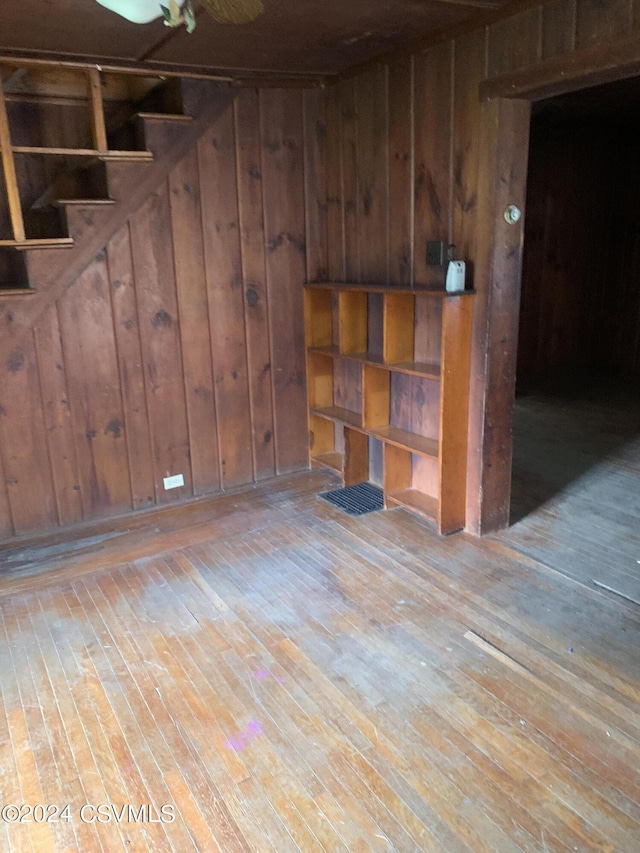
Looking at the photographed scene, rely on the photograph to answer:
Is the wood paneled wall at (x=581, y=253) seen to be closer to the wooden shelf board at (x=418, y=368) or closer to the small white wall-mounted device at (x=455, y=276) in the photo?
the wooden shelf board at (x=418, y=368)

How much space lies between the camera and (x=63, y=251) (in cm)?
315

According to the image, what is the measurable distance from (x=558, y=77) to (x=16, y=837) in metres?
2.95

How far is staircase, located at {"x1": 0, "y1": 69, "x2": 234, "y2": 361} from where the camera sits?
3.10 m

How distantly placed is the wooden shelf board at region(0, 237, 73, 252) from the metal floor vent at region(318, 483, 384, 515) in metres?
1.86

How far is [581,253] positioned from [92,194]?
4.86m

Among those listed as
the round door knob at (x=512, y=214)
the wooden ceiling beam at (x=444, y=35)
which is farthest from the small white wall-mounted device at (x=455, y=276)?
the wooden ceiling beam at (x=444, y=35)

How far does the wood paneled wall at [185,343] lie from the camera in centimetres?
331

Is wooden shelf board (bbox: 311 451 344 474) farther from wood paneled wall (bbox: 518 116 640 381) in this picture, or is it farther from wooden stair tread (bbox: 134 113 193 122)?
wood paneled wall (bbox: 518 116 640 381)

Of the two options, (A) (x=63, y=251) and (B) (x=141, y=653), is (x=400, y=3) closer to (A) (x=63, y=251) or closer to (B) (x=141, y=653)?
(A) (x=63, y=251)

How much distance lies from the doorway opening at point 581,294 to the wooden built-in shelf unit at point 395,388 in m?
0.93

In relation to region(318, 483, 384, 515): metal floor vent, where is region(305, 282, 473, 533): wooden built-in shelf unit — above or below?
above

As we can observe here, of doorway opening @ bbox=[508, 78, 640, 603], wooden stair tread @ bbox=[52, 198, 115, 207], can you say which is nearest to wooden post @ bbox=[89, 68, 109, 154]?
wooden stair tread @ bbox=[52, 198, 115, 207]

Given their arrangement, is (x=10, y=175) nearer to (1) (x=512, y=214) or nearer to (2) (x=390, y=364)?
(2) (x=390, y=364)

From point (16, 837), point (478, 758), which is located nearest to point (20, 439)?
point (16, 837)
